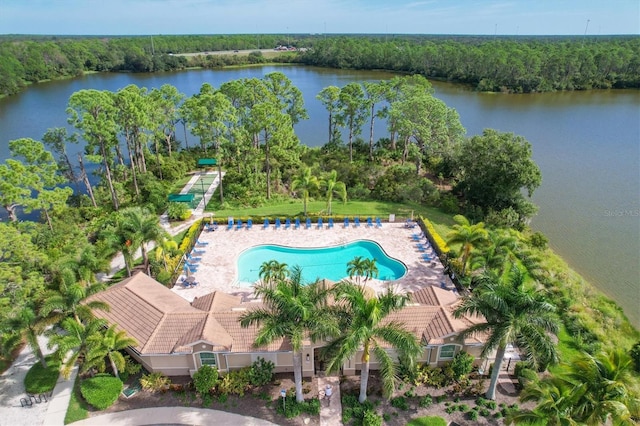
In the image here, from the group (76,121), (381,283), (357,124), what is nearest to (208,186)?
(76,121)

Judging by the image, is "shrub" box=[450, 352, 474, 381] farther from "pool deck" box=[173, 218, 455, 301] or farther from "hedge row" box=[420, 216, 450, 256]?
"hedge row" box=[420, 216, 450, 256]

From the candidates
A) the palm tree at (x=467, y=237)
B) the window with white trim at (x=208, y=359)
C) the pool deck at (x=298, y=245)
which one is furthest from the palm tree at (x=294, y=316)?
the palm tree at (x=467, y=237)

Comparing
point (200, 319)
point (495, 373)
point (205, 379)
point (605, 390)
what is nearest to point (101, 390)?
point (205, 379)

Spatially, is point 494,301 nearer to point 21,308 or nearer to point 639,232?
point 21,308

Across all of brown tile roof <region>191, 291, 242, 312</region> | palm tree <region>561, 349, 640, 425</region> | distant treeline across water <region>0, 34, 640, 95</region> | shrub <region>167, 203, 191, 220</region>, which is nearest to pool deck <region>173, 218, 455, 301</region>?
brown tile roof <region>191, 291, 242, 312</region>

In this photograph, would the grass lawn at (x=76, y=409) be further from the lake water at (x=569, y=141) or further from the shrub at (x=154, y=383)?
the lake water at (x=569, y=141)
